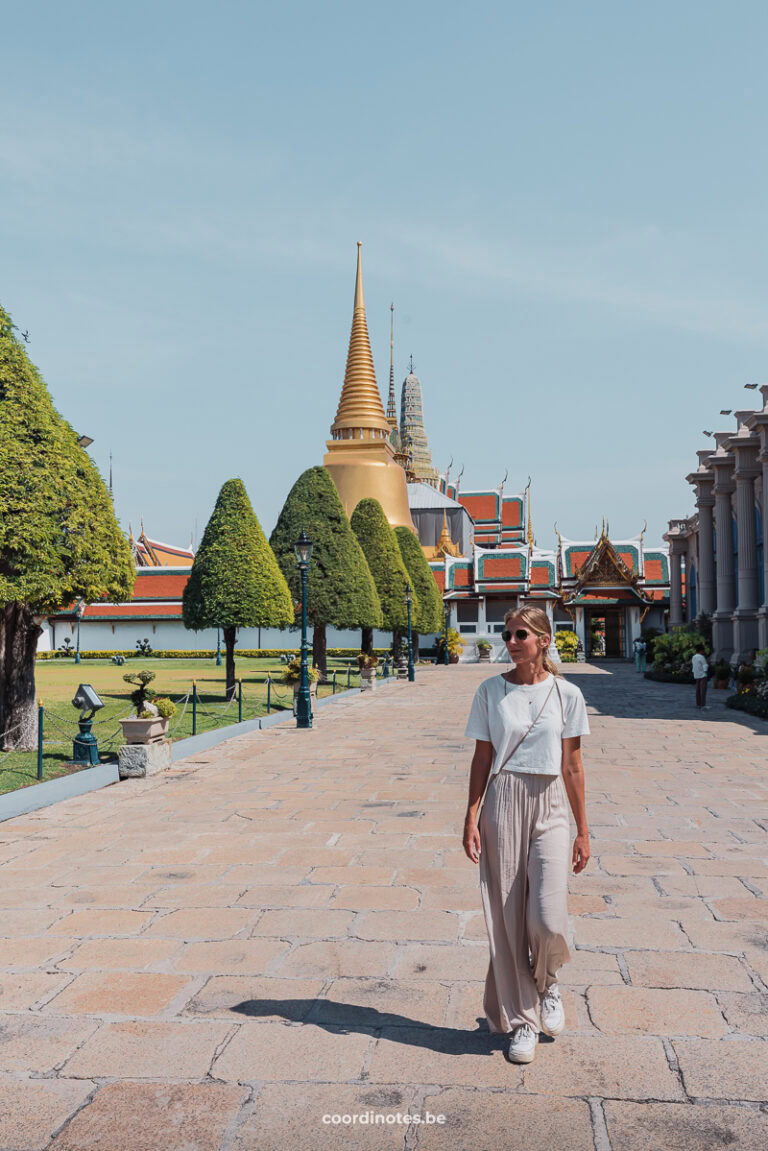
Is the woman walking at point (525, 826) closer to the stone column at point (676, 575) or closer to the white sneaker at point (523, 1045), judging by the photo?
the white sneaker at point (523, 1045)

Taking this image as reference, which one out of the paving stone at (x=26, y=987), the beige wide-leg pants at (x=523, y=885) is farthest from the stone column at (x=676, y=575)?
the beige wide-leg pants at (x=523, y=885)

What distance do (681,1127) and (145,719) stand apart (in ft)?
34.7

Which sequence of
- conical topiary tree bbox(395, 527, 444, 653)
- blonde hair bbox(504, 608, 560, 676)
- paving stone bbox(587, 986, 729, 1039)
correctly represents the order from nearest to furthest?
blonde hair bbox(504, 608, 560, 676) < paving stone bbox(587, 986, 729, 1039) < conical topiary tree bbox(395, 527, 444, 653)

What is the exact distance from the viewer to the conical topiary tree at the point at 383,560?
139ft

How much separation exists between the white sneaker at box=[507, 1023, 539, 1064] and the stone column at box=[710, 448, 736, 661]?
30441mm

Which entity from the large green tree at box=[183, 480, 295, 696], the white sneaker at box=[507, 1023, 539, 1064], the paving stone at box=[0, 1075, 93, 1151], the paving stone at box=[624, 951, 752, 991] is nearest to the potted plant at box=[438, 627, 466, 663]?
the large green tree at box=[183, 480, 295, 696]

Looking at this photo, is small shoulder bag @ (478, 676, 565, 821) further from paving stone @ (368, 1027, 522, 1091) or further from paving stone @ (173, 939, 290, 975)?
paving stone @ (173, 939, 290, 975)

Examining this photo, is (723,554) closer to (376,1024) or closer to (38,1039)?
(376,1024)

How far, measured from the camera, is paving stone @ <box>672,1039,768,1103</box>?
12.7ft

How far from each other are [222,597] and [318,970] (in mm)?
19815

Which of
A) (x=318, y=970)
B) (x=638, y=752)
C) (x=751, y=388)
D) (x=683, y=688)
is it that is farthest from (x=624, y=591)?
(x=318, y=970)

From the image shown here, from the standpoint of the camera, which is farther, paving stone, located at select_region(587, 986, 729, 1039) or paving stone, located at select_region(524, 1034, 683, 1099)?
paving stone, located at select_region(587, 986, 729, 1039)

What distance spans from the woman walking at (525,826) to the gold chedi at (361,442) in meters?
66.5

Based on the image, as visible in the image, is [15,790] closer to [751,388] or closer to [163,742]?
[163,742]
